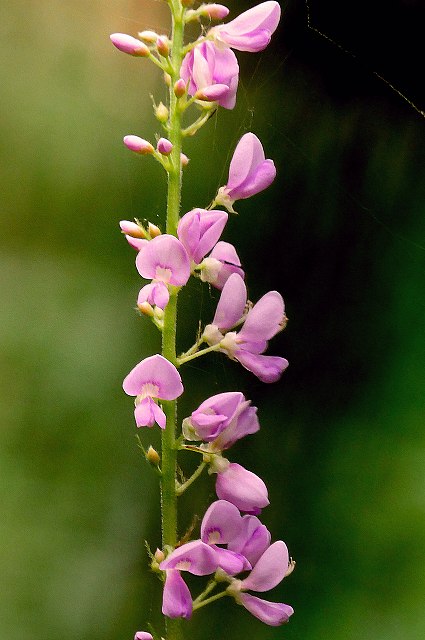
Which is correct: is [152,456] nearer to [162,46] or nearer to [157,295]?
[157,295]

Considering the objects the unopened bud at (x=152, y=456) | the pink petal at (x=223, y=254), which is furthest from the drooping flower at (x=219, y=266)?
the unopened bud at (x=152, y=456)

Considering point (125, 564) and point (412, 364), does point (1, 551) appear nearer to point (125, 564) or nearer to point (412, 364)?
point (125, 564)

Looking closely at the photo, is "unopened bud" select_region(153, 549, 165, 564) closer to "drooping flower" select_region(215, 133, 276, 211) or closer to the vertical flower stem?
the vertical flower stem

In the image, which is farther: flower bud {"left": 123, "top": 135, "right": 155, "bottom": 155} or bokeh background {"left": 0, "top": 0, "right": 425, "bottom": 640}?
bokeh background {"left": 0, "top": 0, "right": 425, "bottom": 640}

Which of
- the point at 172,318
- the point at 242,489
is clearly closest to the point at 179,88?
the point at 172,318

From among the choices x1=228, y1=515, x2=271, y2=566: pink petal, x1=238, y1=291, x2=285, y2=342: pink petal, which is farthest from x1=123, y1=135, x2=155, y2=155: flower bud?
x1=228, y1=515, x2=271, y2=566: pink petal
